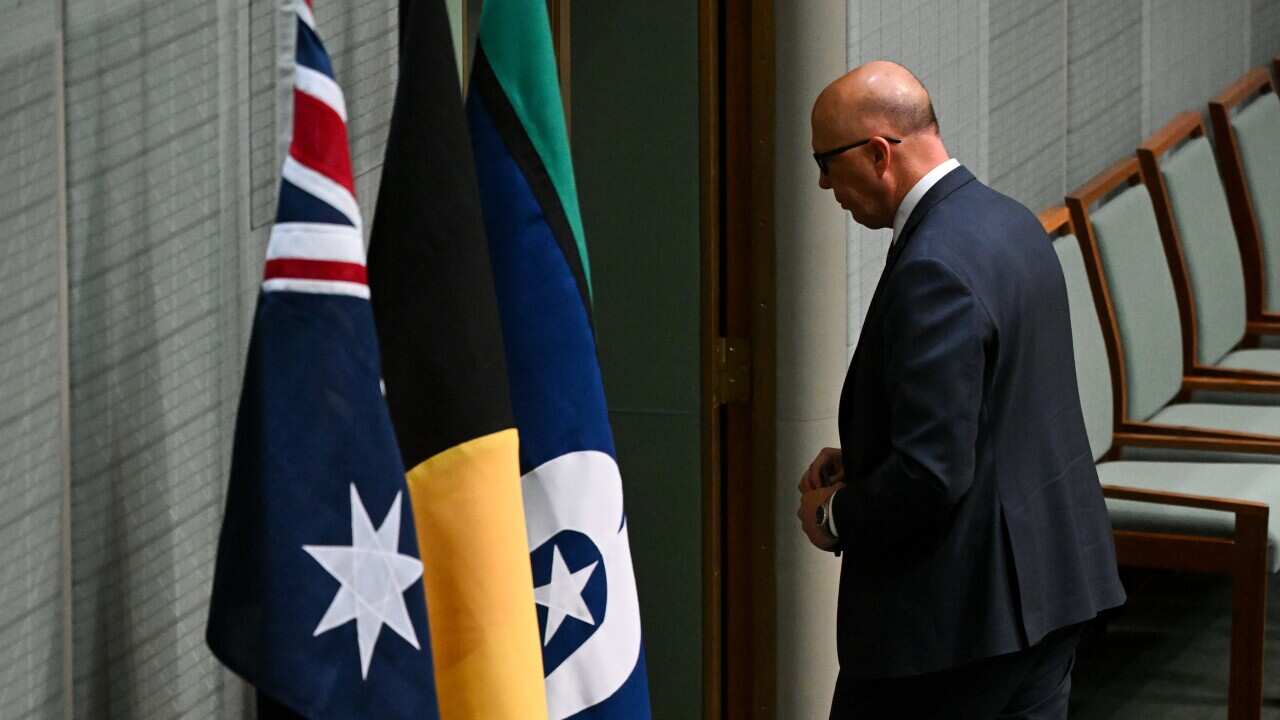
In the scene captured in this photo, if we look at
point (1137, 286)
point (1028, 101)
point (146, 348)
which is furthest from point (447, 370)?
point (1137, 286)

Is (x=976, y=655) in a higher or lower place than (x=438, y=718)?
lower

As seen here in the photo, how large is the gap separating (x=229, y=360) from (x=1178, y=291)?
3.91m

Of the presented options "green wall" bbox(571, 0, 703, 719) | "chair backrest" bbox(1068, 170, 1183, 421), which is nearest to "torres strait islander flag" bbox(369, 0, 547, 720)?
"green wall" bbox(571, 0, 703, 719)

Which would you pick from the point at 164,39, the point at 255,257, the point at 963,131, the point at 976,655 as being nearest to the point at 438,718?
the point at 255,257

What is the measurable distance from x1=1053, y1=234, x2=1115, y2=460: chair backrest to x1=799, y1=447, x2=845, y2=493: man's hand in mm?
1770

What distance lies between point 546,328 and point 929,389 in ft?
2.11

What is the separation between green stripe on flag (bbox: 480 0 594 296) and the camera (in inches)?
81.2

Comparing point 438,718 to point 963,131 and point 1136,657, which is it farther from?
point 1136,657

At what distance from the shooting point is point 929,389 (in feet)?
7.97

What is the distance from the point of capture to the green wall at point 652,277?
11.7 feet

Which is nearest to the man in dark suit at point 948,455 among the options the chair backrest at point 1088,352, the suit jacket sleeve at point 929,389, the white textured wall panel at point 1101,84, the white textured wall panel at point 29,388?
the suit jacket sleeve at point 929,389

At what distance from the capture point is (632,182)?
143 inches

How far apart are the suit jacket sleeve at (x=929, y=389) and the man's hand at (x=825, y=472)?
21 cm

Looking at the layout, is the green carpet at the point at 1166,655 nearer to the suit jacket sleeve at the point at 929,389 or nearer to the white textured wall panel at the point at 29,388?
the suit jacket sleeve at the point at 929,389
